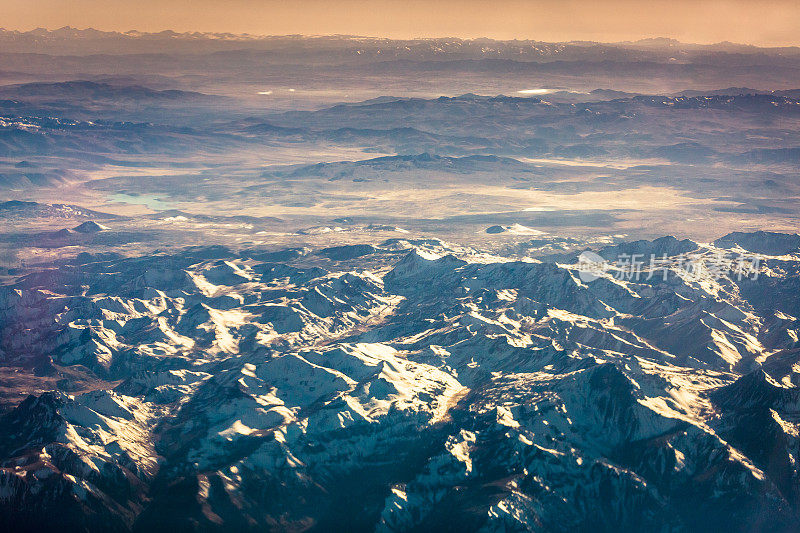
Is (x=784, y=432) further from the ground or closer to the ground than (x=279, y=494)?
further from the ground

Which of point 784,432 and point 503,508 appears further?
point 784,432

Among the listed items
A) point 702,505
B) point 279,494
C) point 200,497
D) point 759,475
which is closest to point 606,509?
point 702,505

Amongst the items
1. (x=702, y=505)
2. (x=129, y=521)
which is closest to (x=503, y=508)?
(x=702, y=505)

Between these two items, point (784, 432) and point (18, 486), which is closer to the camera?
point (18, 486)

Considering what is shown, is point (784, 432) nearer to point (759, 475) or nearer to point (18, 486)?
point (759, 475)

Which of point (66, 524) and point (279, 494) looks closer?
point (66, 524)

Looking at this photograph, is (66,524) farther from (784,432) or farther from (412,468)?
(784,432)

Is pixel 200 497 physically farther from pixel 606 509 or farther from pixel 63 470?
pixel 606 509

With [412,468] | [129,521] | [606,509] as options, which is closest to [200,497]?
[129,521]
